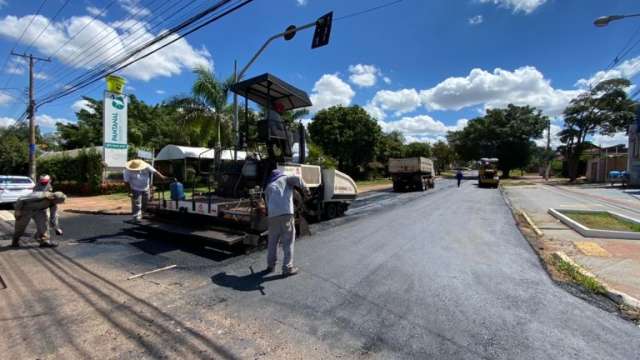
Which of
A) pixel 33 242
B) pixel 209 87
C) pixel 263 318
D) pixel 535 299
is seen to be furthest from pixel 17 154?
pixel 535 299

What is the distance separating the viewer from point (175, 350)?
10.0 ft

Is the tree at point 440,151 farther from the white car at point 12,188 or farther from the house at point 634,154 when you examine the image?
the white car at point 12,188

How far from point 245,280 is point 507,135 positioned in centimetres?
5550

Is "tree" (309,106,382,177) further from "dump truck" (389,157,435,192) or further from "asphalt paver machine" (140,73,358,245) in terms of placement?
"asphalt paver machine" (140,73,358,245)

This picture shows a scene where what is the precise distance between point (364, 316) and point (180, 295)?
2304 mm

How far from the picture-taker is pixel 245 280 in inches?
192

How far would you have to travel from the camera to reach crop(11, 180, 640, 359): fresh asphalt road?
3.24 metres

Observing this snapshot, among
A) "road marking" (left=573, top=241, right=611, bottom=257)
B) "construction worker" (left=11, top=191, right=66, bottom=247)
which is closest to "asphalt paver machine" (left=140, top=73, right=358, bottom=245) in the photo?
"construction worker" (left=11, top=191, right=66, bottom=247)

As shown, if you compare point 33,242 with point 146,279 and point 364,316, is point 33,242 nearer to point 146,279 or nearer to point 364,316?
point 146,279

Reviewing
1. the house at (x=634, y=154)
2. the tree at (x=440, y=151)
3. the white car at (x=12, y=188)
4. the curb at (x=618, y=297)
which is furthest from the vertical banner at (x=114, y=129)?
the tree at (x=440, y=151)

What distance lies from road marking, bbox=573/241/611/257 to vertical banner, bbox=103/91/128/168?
19.3 meters

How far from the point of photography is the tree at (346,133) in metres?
38.3

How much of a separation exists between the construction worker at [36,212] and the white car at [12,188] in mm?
7309

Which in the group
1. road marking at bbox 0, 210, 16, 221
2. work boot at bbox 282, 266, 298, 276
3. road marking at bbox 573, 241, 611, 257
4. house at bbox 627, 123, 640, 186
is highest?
house at bbox 627, 123, 640, 186
